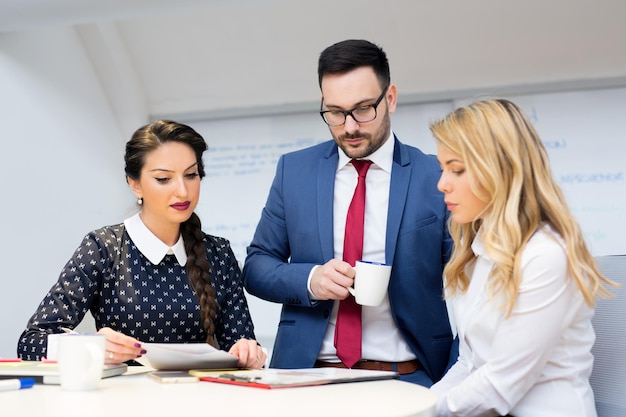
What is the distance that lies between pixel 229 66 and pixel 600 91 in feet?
7.65

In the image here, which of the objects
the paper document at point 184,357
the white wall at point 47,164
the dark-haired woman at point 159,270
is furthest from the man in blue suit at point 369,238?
the white wall at point 47,164

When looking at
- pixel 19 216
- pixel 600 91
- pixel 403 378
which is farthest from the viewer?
pixel 600 91

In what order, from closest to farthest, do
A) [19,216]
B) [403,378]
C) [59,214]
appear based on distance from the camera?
[403,378]
[19,216]
[59,214]

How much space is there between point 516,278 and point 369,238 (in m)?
0.87

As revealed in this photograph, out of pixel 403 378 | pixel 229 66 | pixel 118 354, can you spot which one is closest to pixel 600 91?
pixel 229 66

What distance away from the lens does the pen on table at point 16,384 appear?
1.52 meters

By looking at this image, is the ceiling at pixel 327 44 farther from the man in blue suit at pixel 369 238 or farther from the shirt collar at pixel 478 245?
the shirt collar at pixel 478 245

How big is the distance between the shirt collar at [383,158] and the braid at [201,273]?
53cm

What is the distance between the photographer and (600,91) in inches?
178

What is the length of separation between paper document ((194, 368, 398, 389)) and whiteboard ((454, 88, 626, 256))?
304cm

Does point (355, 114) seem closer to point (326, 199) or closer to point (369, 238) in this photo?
point (326, 199)

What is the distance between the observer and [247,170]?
16.3 ft

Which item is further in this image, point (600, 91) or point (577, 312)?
point (600, 91)

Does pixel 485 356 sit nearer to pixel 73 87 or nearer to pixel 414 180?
pixel 414 180
